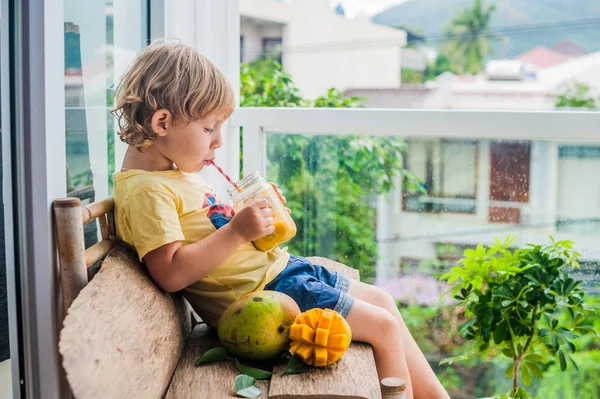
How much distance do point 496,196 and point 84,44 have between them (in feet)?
3.98

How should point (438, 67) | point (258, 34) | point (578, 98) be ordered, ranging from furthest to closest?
point (438, 67)
point (578, 98)
point (258, 34)

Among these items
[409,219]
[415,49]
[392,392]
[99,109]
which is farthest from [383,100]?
[392,392]

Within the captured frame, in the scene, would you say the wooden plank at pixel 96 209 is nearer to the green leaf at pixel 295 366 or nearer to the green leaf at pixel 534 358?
the green leaf at pixel 295 366

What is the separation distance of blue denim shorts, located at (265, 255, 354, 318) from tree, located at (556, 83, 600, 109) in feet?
9.11

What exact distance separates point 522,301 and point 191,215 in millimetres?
887

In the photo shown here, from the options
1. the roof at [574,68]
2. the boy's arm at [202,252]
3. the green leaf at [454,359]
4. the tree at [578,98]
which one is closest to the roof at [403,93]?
the roof at [574,68]

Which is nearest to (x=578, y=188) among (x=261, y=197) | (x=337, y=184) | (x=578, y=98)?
(x=337, y=184)

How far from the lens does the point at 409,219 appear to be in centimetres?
201

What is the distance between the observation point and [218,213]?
4.44 feet

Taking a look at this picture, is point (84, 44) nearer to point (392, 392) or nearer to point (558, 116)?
point (392, 392)

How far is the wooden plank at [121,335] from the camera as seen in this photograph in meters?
0.92

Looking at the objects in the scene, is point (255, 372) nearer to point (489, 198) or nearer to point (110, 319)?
point (110, 319)

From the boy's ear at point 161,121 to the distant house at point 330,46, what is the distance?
2279mm

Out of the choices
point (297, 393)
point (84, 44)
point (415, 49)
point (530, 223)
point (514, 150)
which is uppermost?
point (415, 49)
